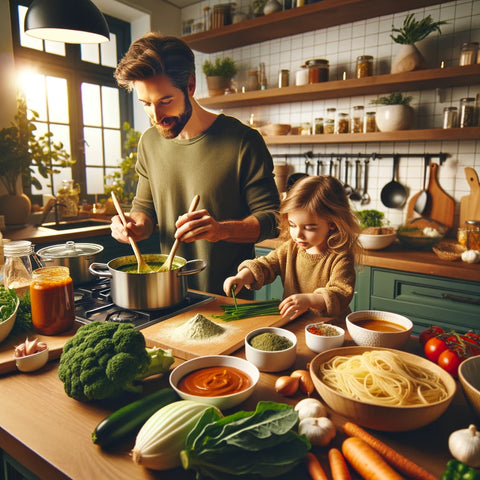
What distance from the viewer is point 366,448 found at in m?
0.67

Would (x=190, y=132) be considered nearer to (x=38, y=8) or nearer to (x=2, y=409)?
(x=38, y=8)

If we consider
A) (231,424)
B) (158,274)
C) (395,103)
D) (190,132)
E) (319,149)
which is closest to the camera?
(231,424)

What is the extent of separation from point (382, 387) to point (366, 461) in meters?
0.16

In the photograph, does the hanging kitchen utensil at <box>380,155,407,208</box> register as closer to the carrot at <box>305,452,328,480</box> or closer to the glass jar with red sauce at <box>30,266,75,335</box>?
the glass jar with red sauce at <box>30,266,75,335</box>

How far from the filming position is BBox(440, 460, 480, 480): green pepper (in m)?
0.59

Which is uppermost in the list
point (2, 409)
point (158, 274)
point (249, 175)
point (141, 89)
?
point (141, 89)

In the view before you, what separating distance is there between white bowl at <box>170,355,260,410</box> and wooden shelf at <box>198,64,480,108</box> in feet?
7.98

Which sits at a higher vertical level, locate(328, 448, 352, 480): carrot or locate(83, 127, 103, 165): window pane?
locate(83, 127, 103, 165): window pane

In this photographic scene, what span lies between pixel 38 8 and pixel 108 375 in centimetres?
165

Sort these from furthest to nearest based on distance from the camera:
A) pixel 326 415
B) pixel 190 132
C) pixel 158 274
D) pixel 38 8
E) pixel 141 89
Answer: pixel 190 132
pixel 38 8
pixel 141 89
pixel 158 274
pixel 326 415

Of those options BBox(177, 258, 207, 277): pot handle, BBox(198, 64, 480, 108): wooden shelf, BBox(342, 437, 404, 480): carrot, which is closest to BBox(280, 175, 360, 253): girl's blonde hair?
BBox(177, 258, 207, 277): pot handle

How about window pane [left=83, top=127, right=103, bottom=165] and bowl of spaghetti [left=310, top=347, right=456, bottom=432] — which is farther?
window pane [left=83, top=127, right=103, bottom=165]

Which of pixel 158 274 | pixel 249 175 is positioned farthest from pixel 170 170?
pixel 158 274

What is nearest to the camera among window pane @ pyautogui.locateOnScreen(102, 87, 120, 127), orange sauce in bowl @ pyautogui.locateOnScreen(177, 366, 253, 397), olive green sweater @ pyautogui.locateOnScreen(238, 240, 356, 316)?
orange sauce in bowl @ pyautogui.locateOnScreen(177, 366, 253, 397)
